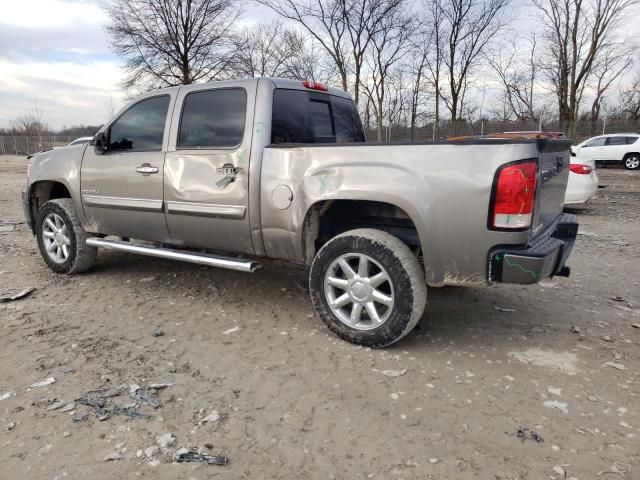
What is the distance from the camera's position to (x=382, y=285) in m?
3.45

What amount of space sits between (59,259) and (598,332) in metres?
4.98

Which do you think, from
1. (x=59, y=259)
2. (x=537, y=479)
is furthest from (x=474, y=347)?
(x=59, y=259)

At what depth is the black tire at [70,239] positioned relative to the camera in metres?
4.91

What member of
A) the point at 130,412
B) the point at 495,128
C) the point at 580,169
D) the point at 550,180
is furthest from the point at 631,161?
the point at 130,412

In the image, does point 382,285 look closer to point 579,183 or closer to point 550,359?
point 550,359

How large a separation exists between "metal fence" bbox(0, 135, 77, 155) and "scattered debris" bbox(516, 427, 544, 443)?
4412 centimetres

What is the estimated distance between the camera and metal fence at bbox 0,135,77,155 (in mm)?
40344

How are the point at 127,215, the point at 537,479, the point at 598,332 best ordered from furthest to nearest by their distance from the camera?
the point at 127,215 → the point at 598,332 → the point at 537,479

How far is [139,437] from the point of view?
241 centimetres

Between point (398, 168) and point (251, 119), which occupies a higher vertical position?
point (251, 119)

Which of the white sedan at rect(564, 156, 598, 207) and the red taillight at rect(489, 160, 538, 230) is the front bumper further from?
the white sedan at rect(564, 156, 598, 207)

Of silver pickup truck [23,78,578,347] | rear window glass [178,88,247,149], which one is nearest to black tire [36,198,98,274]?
silver pickup truck [23,78,578,347]

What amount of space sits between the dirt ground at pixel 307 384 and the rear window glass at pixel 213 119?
1.39 meters

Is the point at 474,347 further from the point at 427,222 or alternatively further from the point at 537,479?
the point at 537,479
